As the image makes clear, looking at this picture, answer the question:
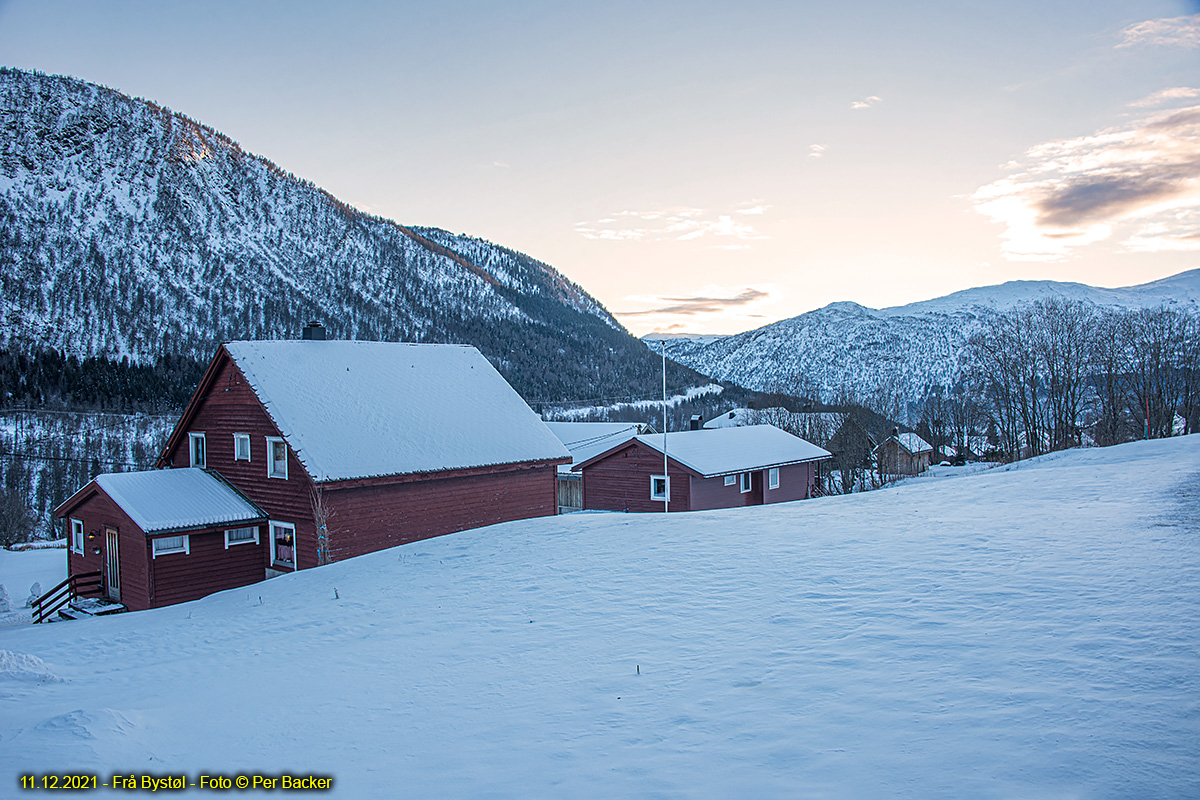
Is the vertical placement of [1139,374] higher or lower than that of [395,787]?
higher

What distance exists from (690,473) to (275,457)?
1917 centimetres

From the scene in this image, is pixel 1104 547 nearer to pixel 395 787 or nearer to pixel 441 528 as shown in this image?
pixel 395 787

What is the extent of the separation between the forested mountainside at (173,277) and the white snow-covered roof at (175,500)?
11876cm

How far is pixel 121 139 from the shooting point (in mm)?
195750

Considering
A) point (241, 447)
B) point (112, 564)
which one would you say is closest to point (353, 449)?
point (241, 447)

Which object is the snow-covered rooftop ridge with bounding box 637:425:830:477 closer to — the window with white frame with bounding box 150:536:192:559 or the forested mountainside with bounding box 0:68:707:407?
the window with white frame with bounding box 150:536:192:559

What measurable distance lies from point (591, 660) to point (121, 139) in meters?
249

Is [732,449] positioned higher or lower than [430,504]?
higher

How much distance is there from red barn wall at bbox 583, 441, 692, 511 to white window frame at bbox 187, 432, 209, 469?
1851 centimetres

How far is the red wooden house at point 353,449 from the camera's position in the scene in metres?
20.0

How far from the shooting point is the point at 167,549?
19297 millimetres

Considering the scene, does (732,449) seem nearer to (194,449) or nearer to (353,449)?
(353,449)

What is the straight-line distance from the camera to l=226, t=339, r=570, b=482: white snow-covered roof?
20656 millimetres

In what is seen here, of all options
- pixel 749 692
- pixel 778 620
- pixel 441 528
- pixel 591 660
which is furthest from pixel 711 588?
pixel 441 528
